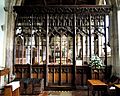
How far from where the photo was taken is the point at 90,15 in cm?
933

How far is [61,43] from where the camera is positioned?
30.4 feet

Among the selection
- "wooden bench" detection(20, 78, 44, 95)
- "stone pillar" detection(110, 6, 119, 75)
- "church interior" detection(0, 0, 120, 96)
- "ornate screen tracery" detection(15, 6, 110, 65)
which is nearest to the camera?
"wooden bench" detection(20, 78, 44, 95)

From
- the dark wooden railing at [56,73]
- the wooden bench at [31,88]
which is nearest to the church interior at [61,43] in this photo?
the dark wooden railing at [56,73]

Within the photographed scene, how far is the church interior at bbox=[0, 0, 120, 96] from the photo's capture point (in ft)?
29.5

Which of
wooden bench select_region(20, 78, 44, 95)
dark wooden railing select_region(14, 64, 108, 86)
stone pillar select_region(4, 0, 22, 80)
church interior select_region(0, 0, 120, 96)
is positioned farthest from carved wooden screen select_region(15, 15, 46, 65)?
wooden bench select_region(20, 78, 44, 95)

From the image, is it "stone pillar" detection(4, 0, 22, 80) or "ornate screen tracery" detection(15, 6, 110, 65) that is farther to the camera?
"ornate screen tracery" detection(15, 6, 110, 65)

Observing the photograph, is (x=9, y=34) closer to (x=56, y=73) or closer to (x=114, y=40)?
(x=56, y=73)

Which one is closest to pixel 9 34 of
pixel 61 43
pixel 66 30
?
pixel 61 43

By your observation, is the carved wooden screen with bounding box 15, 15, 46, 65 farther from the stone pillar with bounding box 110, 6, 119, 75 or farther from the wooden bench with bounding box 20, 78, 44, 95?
the stone pillar with bounding box 110, 6, 119, 75

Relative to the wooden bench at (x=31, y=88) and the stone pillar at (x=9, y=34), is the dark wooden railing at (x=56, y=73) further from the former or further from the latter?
the wooden bench at (x=31, y=88)

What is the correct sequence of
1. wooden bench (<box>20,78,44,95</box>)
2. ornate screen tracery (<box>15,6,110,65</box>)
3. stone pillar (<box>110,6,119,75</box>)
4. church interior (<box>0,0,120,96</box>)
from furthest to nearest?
ornate screen tracery (<box>15,6,110,65</box>)
church interior (<box>0,0,120,96</box>)
stone pillar (<box>110,6,119,75</box>)
wooden bench (<box>20,78,44,95</box>)

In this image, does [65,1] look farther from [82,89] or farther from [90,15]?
[82,89]

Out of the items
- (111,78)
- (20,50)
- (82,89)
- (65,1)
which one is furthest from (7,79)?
(65,1)

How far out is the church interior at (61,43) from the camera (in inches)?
354
